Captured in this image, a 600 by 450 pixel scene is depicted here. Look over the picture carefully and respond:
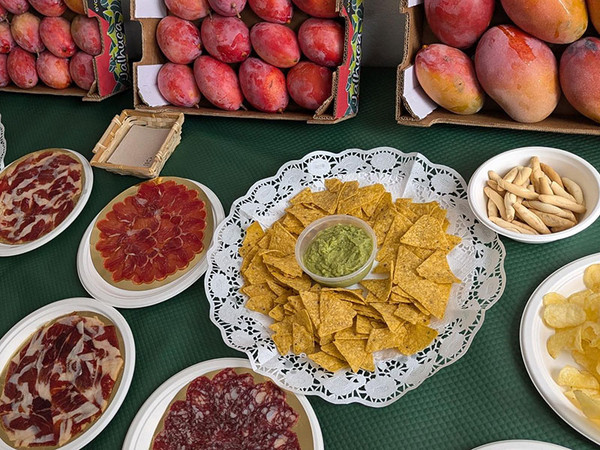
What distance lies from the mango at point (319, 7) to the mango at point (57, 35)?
79cm

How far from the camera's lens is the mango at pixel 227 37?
121 centimetres

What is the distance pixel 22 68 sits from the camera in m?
1.60

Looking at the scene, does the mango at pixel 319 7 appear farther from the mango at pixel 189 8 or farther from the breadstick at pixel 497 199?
the breadstick at pixel 497 199

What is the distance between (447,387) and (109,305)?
720 mm

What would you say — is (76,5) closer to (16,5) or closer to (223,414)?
(16,5)

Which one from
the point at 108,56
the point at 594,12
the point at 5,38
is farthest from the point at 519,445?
the point at 5,38

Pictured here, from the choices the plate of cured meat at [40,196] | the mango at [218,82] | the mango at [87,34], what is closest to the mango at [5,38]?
the mango at [87,34]

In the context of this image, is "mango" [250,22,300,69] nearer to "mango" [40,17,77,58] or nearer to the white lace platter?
the white lace platter

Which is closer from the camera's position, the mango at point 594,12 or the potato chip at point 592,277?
the potato chip at point 592,277

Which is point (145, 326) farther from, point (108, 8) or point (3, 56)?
point (3, 56)

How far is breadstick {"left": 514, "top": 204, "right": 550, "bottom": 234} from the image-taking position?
0.89 m

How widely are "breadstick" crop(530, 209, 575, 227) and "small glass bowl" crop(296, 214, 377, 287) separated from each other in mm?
309

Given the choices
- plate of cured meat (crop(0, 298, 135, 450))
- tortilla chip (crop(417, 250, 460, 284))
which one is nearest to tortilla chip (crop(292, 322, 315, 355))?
tortilla chip (crop(417, 250, 460, 284))

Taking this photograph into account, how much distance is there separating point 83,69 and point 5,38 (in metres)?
0.33
